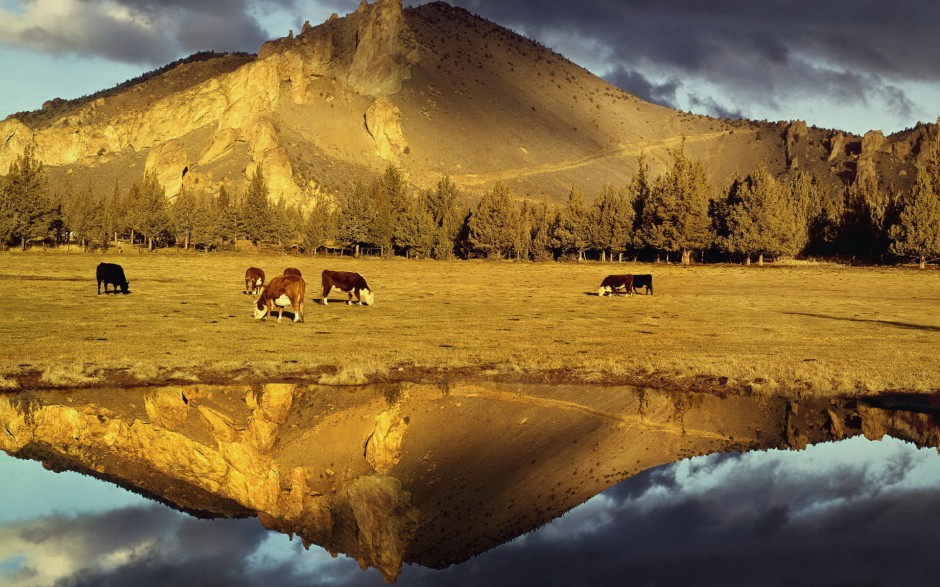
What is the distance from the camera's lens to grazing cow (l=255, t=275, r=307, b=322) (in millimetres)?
32850

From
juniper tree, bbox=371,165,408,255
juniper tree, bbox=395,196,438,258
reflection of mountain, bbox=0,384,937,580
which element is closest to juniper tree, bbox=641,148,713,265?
juniper tree, bbox=395,196,438,258

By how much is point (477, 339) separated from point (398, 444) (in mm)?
13875

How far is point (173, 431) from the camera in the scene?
51.6 feet

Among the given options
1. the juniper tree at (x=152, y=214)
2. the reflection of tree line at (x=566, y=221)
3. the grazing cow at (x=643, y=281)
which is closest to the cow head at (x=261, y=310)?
the grazing cow at (x=643, y=281)

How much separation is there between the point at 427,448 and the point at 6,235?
106m

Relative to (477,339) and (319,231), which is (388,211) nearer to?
(319,231)

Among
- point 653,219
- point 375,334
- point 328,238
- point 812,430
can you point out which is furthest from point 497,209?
point 812,430

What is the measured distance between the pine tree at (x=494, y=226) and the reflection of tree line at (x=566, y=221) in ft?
0.56

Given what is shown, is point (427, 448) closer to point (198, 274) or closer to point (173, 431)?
point (173, 431)

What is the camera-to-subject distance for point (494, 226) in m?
127

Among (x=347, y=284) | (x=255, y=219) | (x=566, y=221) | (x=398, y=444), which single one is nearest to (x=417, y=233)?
(x=566, y=221)

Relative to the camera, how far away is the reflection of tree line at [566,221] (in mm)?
104188

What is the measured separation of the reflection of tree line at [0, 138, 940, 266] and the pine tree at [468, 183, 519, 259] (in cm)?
17

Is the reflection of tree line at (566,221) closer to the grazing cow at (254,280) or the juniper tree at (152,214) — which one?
the juniper tree at (152,214)
